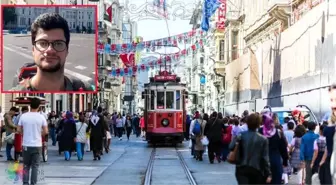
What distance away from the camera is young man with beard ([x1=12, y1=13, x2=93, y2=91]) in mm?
34719

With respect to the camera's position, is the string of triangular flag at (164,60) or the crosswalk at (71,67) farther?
the string of triangular flag at (164,60)

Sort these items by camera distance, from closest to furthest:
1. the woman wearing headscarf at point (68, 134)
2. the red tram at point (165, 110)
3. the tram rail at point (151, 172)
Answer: the tram rail at point (151, 172), the woman wearing headscarf at point (68, 134), the red tram at point (165, 110)

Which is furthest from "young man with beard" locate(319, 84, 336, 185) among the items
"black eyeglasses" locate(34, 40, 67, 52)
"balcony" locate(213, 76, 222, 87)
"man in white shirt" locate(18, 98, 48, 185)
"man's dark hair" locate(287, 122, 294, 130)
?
"balcony" locate(213, 76, 222, 87)

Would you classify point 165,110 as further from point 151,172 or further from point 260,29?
point 151,172

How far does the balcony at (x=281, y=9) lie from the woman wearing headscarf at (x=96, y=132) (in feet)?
56.0

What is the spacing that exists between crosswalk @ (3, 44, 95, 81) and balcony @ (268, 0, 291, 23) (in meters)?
11.3

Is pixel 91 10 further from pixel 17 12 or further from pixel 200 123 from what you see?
pixel 200 123

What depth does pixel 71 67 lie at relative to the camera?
3572 centimetres

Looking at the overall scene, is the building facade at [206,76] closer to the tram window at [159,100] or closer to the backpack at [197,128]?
the tram window at [159,100]

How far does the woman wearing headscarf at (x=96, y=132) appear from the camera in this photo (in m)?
27.6

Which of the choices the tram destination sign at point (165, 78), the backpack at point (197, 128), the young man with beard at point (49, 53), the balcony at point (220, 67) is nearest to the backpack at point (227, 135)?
the backpack at point (197, 128)

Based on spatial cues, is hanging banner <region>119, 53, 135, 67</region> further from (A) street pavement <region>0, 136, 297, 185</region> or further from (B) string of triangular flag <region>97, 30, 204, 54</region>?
(A) street pavement <region>0, 136, 297, 185</region>

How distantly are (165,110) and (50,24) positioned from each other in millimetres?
7020

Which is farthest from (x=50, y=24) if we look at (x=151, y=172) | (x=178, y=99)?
(x=151, y=172)
